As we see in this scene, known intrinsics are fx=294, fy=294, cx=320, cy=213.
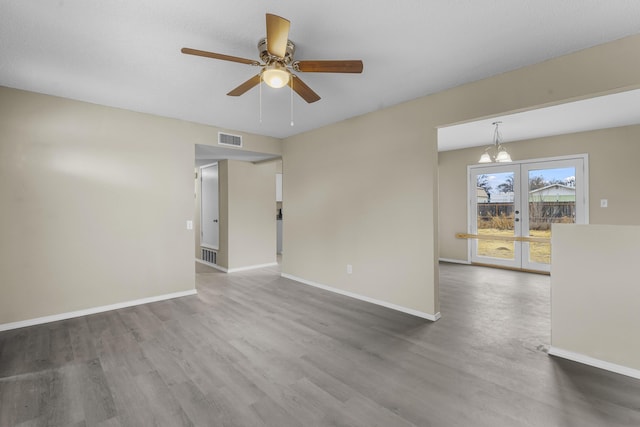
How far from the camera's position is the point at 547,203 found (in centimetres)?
567

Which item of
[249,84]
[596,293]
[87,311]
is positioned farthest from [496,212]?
[87,311]

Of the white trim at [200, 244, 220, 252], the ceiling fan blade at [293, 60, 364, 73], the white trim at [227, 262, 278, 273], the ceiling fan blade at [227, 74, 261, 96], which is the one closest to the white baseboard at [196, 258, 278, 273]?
Answer: the white trim at [227, 262, 278, 273]

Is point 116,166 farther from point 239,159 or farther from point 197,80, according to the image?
point 239,159

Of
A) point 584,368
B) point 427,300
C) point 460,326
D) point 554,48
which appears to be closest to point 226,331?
point 427,300

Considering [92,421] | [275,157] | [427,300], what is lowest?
[92,421]

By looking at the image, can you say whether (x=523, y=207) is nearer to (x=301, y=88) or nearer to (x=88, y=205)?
(x=301, y=88)

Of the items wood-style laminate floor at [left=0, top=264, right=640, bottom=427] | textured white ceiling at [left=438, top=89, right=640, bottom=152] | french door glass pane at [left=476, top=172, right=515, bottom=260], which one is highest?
textured white ceiling at [left=438, top=89, right=640, bottom=152]

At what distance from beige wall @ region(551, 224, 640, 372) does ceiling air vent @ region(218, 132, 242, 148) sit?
438cm

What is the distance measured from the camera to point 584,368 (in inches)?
93.1

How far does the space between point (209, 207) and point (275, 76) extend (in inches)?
204

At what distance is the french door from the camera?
17.6 feet

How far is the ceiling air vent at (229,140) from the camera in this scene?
15.5 feet

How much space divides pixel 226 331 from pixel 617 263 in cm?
356

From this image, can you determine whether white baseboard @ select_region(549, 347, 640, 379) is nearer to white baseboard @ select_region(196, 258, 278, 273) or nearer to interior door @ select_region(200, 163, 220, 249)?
white baseboard @ select_region(196, 258, 278, 273)
